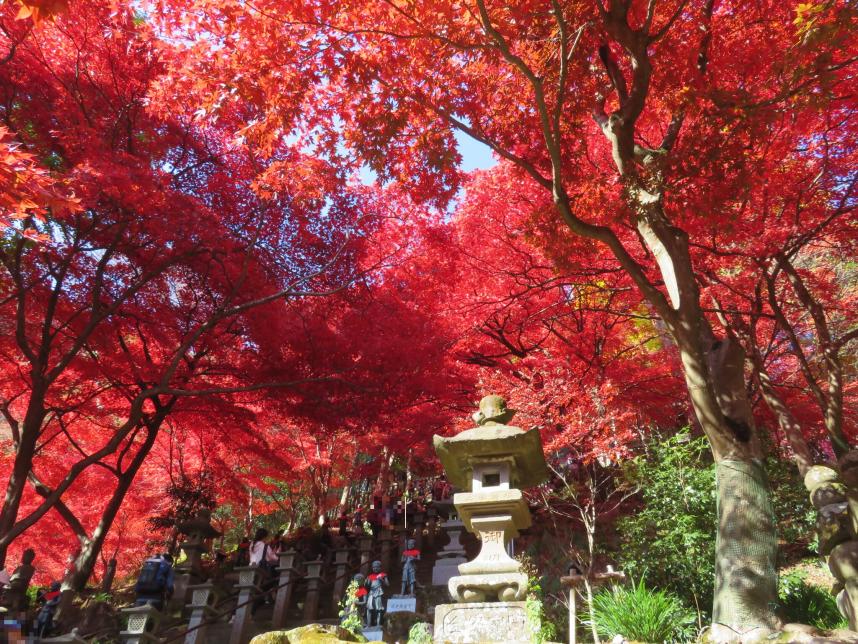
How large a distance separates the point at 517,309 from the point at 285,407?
5.42m

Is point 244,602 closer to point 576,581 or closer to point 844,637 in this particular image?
point 576,581

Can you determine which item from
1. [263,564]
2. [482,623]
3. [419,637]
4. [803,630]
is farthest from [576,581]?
[263,564]

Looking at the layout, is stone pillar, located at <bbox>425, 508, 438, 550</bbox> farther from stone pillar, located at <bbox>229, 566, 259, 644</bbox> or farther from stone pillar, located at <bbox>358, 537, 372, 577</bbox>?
stone pillar, located at <bbox>229, 566, 259, 644</bbox>

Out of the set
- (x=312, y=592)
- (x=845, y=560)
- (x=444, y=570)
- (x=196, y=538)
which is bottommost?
(x=312, y=592)

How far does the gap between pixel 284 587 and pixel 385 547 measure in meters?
2.98

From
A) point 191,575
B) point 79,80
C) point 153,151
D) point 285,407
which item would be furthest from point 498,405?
point 191,575

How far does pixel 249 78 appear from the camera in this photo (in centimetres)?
727

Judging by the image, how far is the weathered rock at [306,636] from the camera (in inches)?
221

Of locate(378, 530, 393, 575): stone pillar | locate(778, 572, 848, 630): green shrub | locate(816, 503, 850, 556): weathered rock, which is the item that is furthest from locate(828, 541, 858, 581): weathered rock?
locate(378, 530, 393, 575): stone pillar

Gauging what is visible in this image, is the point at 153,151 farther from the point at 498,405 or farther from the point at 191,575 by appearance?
the point at 191,575

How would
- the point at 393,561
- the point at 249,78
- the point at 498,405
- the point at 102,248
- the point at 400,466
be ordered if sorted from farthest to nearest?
the point at 400,466 → the point at 393,561 → the point at 102,248 → the point at 249,78 → the point at 498,405

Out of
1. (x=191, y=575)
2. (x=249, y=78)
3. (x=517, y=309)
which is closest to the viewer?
(x=249, y=78)

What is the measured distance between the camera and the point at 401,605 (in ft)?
35.0

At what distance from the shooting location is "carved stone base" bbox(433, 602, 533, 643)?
5180mm
